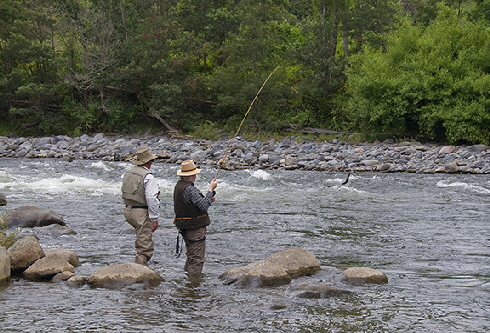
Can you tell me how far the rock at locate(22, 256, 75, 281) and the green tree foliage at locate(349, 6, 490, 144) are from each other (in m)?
21.3

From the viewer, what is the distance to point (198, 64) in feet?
125

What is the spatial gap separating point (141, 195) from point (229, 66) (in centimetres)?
2580

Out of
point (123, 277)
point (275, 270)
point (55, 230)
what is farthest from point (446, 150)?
point (123, 277)

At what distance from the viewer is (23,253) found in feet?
23.9

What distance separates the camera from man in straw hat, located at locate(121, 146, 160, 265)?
7.12 metres

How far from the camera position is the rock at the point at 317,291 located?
20.7ft

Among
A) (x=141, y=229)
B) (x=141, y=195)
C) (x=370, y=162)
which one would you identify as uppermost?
(x=141, y=195)

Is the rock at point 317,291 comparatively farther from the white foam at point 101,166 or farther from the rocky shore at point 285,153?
the white foam at point 101,166

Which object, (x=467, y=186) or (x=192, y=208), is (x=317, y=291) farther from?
(x=467, y=186)

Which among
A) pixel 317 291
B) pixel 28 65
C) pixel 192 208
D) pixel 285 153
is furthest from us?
pixel 28 65

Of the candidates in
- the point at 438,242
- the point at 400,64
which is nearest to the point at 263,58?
the point at 400,64

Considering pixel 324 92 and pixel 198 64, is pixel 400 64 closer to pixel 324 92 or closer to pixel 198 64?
pixel 324 92

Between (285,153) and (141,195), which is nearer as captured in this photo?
(141,195)

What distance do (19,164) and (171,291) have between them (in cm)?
1866
